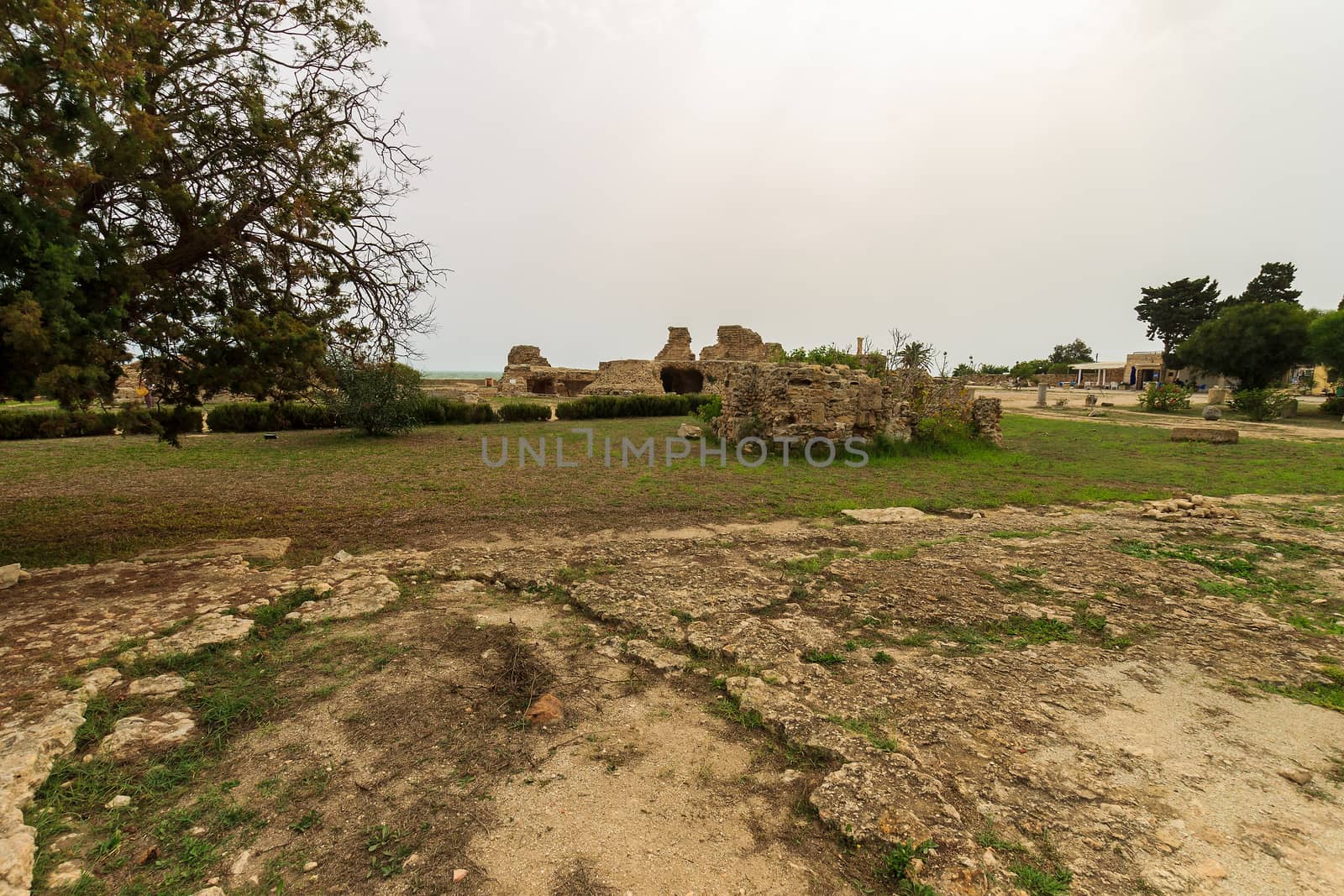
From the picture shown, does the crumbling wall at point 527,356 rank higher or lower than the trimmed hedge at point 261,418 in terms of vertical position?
higher

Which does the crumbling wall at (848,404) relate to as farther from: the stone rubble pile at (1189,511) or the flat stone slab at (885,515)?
the stone rubble pile at (1189,511)

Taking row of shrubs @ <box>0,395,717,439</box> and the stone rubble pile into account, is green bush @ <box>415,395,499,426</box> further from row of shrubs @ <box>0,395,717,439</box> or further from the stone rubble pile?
the stone rubble pile

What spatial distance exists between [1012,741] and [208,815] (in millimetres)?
3279

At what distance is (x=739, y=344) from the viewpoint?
28906 millimetres

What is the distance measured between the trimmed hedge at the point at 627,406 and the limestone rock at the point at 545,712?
17960mm

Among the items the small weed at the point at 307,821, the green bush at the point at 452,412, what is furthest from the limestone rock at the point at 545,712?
the green bush at the point at 452,412

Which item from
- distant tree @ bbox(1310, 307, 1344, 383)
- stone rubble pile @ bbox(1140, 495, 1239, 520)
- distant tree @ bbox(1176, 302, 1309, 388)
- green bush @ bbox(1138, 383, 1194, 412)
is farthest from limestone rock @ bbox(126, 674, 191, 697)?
distant tree @ bbox(1176, 302, 1309, 388)

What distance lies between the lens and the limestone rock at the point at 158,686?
9.25 ft

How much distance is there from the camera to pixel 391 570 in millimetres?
4801

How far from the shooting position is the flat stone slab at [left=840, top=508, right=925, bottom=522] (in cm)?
675

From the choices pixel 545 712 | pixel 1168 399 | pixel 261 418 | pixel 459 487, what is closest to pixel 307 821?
pixel 545 712

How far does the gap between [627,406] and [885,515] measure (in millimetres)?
16089

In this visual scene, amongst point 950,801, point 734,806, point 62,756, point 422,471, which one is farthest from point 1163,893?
point 422,471

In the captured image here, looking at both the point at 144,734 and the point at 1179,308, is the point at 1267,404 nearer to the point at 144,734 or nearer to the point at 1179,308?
the point at 144,734
